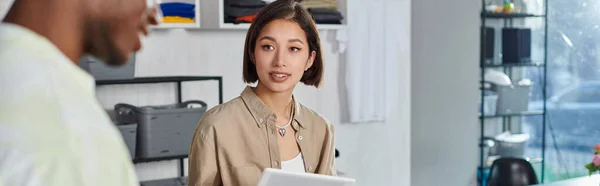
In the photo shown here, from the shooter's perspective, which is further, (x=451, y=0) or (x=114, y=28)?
(x=451, y=0)

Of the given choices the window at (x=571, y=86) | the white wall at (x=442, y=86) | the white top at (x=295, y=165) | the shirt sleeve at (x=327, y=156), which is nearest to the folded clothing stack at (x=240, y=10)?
the white wall at (x=442, y=86)

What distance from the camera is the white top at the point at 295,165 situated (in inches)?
67.8

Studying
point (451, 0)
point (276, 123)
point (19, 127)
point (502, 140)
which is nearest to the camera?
point (19, 127)

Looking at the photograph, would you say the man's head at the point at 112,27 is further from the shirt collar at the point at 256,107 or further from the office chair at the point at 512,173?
the office chair at the point at 512,173

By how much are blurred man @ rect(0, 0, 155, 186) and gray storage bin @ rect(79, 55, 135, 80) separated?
9.63ft

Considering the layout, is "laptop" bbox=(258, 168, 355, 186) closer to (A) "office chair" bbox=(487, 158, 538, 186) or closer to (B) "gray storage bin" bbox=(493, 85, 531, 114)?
(A) "office chair" bbox=(487, 158, 538, 186)

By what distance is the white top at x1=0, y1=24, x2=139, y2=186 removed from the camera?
41 cm

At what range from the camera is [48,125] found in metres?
0.43

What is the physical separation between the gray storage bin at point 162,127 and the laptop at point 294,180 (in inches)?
87.1

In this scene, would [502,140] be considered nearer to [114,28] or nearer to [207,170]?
[207,170]

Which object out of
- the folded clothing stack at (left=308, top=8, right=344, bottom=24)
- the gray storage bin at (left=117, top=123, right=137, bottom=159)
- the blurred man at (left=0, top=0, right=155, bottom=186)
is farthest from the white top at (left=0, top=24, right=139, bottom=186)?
the folded clothing stack at (left=308, top=8, right=344, bottom=24)

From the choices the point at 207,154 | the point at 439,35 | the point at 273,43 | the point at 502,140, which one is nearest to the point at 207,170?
the point at 207,154

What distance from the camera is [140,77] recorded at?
3.71 m

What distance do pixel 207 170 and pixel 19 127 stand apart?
1.20 meters
